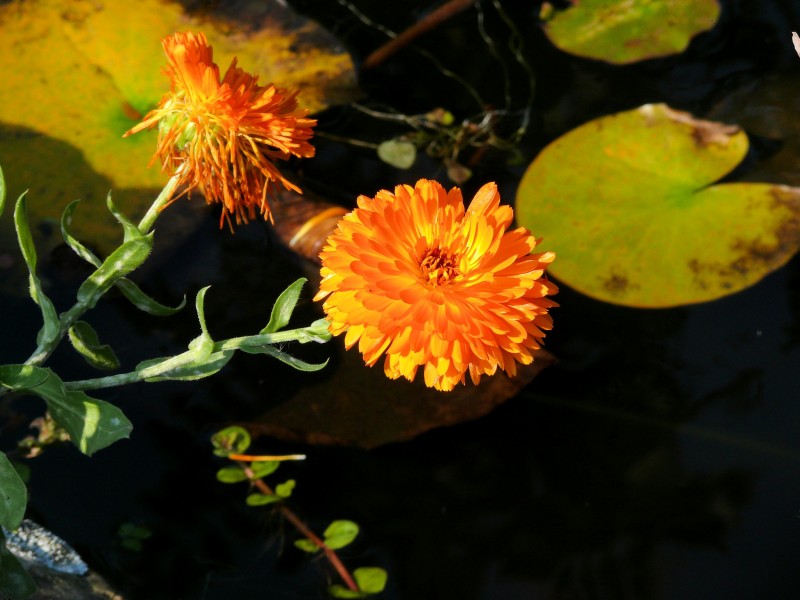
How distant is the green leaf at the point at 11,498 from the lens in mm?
1141

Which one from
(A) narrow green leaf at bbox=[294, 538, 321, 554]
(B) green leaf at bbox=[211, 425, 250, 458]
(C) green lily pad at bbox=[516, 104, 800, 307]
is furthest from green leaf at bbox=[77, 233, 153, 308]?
(C) green lily pad at bbox=[516, 104, 800, 307]

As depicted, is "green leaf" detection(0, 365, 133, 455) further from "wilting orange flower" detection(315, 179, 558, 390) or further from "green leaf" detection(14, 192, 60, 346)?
"wilting orange flower" detection(315, 179, 558, 390)

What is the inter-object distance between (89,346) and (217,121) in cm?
50

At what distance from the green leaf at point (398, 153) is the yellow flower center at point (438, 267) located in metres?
1.18

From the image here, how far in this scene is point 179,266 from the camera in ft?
6.67

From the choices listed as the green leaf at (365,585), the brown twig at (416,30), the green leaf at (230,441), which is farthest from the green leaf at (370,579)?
the brown twig at (416,30)

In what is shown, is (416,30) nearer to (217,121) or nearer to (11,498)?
(217,121)

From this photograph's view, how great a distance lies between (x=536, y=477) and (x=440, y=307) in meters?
1.00

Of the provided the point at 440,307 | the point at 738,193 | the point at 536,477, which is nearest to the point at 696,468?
the point at 536,477

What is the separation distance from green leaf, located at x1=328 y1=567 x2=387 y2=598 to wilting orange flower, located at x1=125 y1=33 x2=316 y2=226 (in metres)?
0.92

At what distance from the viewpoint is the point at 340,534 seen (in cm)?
177

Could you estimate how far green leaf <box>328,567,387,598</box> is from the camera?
1736 mm

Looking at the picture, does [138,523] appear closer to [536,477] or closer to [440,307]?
[536,477]

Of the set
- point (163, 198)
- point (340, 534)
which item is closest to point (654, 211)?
point (340, 534)
